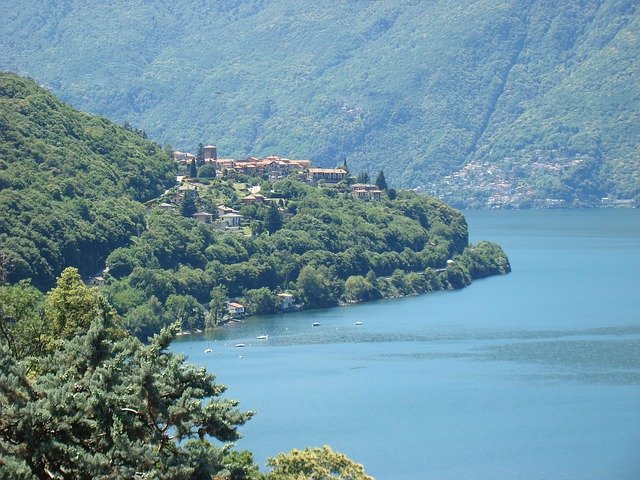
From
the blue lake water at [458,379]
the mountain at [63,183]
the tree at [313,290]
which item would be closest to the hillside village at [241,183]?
the mountain at [63,183]

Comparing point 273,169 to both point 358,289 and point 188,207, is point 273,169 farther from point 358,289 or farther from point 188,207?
point 358,289

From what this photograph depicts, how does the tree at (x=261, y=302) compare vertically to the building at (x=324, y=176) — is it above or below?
below

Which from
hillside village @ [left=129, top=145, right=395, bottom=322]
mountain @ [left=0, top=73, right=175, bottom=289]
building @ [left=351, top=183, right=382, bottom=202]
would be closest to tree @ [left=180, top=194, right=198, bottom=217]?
hillside village @ [left=129, top=145, right=395, bottom=322]

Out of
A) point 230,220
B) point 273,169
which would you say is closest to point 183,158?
point 273,169

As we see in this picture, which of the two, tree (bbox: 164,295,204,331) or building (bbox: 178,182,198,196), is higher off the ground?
building (bbox: 178,182,198,196)

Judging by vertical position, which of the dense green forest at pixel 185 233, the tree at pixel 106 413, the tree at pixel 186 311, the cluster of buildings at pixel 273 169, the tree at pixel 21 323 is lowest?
the tree at pixel 106 413

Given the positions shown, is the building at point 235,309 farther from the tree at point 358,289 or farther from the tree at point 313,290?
the tree at point 358,289

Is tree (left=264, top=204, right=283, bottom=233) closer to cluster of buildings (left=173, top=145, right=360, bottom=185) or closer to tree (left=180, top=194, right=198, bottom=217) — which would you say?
tree (left=180, top=194, right=198, bottom=217)

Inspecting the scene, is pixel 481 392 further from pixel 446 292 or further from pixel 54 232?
pixel 446 292
